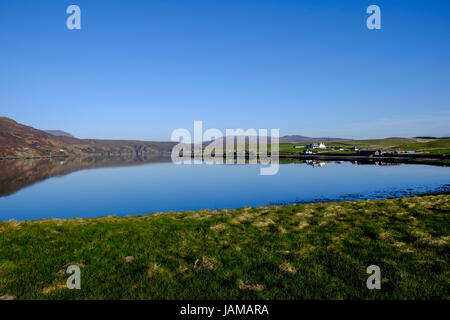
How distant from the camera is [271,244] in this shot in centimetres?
1184

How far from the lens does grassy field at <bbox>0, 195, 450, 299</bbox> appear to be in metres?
7.82

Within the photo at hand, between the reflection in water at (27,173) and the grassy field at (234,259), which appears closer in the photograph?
the grassy field at (234,259)

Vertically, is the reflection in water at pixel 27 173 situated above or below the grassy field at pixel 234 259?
below

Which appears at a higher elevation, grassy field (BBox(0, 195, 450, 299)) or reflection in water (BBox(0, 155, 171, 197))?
grassy field (BBox(0, 195, 450, 299))

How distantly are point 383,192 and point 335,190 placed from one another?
7829mm

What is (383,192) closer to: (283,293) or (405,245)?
(405,245)

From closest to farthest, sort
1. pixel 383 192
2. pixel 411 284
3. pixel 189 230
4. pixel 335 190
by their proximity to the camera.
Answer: pixel 411 284 → pixel 189 230 → pixel 383 192 → pixel 335 190

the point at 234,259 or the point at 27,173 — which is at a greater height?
the point at 234,259

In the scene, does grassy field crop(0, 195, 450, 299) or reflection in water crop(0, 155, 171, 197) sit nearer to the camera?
grassy field crop(0, 195, 450, 299)

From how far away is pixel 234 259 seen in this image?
10281mm

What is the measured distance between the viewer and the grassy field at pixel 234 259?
25.7ft

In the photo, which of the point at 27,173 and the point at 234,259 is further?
the point at 27,173
